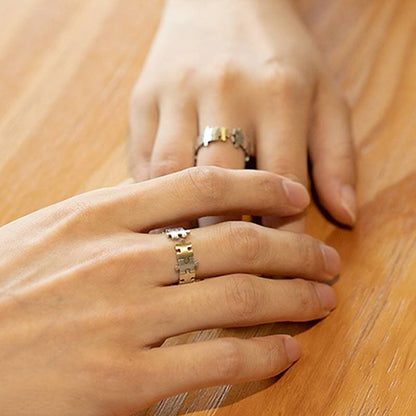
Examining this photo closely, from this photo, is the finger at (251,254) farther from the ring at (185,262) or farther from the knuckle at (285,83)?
the knuckle at (285,83)

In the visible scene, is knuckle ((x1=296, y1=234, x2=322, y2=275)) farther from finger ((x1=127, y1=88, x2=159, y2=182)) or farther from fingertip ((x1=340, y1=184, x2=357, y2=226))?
finger ((x1=127, y1=88, x2=159, y2=182))

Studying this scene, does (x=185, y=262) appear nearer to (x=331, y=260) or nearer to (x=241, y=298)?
(x=241, y=298)

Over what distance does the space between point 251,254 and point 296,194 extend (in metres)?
0.11

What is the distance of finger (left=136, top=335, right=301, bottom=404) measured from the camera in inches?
25.2

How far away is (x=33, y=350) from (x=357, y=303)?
0.37 meters

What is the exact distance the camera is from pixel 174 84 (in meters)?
0.89

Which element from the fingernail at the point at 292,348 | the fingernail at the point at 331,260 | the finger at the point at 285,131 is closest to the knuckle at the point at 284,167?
the finger at the point at 285,131

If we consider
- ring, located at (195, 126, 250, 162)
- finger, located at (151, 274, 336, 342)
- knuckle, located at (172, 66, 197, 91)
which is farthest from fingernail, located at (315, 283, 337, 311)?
knuckle, located at (172, 66, 197, 91)

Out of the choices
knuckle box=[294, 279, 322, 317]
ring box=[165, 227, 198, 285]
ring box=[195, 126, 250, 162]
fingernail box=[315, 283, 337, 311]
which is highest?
ring box=[195, 126, 250, 162]

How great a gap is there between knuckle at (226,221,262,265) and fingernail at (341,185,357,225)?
0.14 meters

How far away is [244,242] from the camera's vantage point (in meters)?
0.71

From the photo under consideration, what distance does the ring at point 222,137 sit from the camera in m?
0.82

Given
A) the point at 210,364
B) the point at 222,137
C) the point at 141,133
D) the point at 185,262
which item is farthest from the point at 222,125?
the point at 210,364

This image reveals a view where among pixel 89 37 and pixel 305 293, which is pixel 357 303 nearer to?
pixel 305 293
